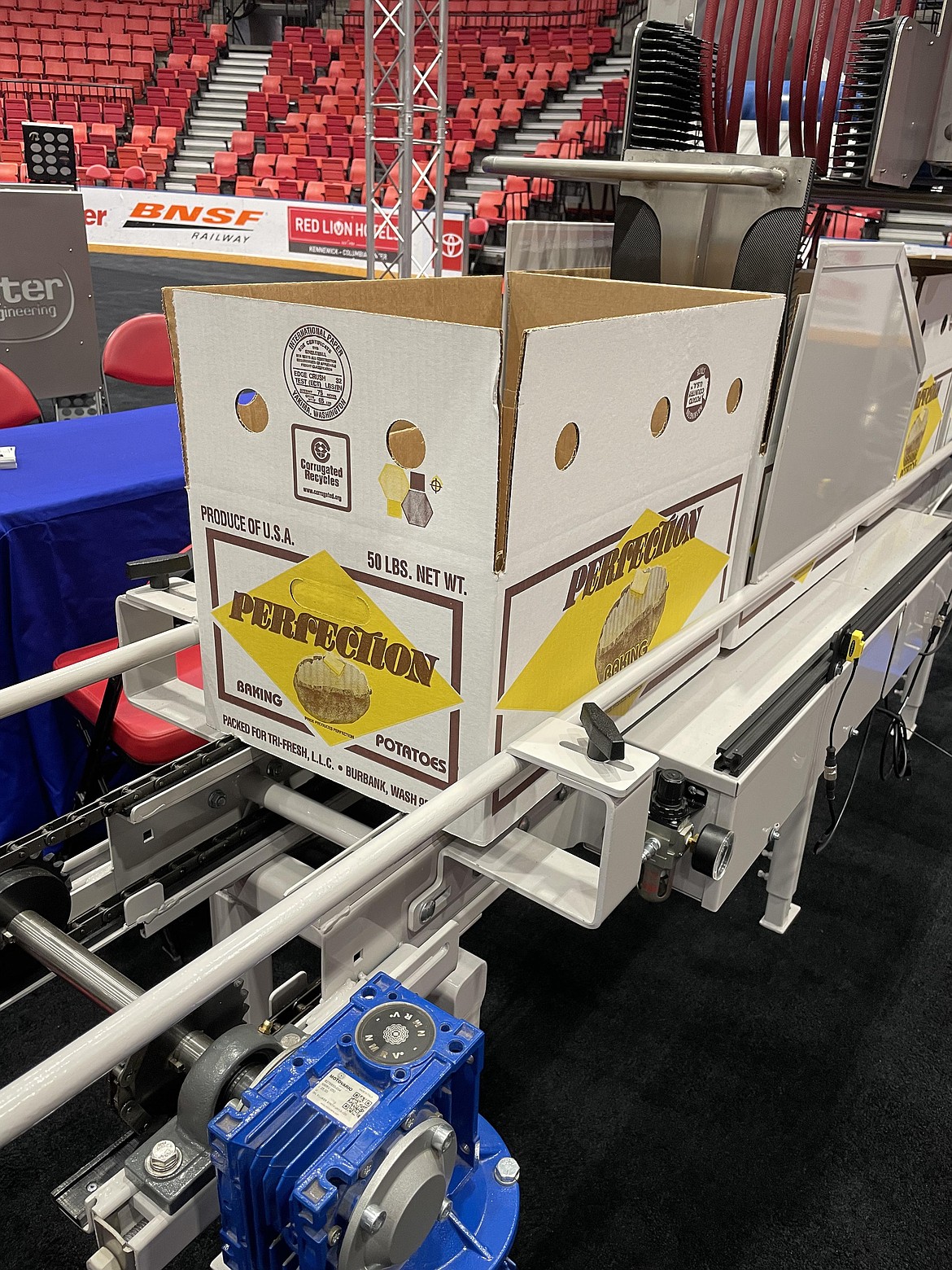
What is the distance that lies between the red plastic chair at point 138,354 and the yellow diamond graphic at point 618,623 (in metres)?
2.38

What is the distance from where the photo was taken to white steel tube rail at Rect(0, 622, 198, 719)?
3.39 ft

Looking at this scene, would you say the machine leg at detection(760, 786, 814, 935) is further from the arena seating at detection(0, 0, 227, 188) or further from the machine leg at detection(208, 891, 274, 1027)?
the arena seating at detection(0, 0, 227, 188)

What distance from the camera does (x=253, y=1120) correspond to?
2.15ft

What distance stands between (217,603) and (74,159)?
2841 mm

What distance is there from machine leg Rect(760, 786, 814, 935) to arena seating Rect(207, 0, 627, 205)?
8331mm

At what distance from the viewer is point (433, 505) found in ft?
2.84

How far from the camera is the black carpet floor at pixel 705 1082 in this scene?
138 cm

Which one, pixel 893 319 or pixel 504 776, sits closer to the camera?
pixel 504 776

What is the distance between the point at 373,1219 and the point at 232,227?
10881mm

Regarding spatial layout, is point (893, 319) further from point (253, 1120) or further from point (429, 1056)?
point (253, 1120)

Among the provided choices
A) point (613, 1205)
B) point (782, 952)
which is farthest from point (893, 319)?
point (613, 1205)

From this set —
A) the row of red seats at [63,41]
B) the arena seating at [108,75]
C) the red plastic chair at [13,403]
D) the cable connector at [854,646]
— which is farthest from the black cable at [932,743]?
the row of red seats at [63,41]

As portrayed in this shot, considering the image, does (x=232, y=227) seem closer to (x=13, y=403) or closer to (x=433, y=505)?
(x=13, y=403)

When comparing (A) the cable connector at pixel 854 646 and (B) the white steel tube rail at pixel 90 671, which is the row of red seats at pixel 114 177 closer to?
(B) the white steel tube rail at pixel 90 671
